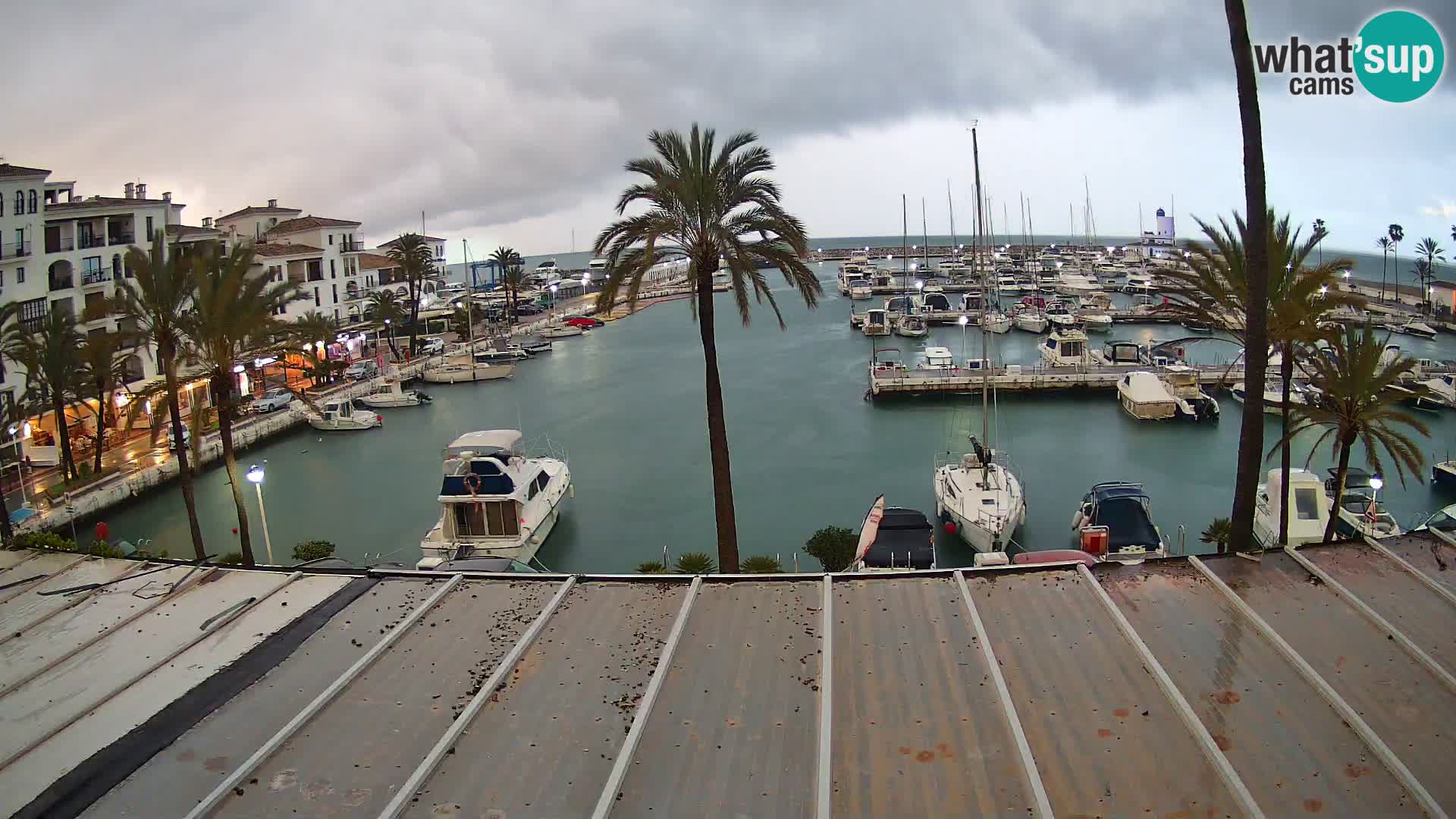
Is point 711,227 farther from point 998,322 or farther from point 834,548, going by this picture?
point 998,322

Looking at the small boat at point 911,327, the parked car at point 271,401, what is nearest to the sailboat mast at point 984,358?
the small boat at point 911,327

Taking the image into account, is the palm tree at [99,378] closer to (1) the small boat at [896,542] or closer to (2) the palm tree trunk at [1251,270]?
(1) the small boat at [896,542]

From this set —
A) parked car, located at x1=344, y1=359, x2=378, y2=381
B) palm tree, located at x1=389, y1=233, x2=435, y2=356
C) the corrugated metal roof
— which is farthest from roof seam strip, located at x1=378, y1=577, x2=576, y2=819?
palm tree, located at x1=389, y1=233, x2=435, y2=356

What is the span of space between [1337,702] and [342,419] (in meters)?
42.6

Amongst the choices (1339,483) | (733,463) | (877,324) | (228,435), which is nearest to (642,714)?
(1339,483)

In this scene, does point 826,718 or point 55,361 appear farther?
point 55,361

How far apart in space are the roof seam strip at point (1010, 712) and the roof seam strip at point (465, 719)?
4.31 m

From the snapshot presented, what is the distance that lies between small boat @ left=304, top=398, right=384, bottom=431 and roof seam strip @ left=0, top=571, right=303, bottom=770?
111 ft

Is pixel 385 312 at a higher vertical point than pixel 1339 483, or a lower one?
higher

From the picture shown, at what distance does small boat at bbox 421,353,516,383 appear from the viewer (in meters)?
55.3

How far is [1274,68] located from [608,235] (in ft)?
37.5

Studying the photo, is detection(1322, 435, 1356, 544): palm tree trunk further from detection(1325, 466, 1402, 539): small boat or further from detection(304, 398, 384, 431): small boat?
detection(304, 398, 384, 431): small boat

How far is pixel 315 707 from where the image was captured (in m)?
7.59

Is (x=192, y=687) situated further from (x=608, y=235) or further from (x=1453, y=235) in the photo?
(x=1453, y=235)
